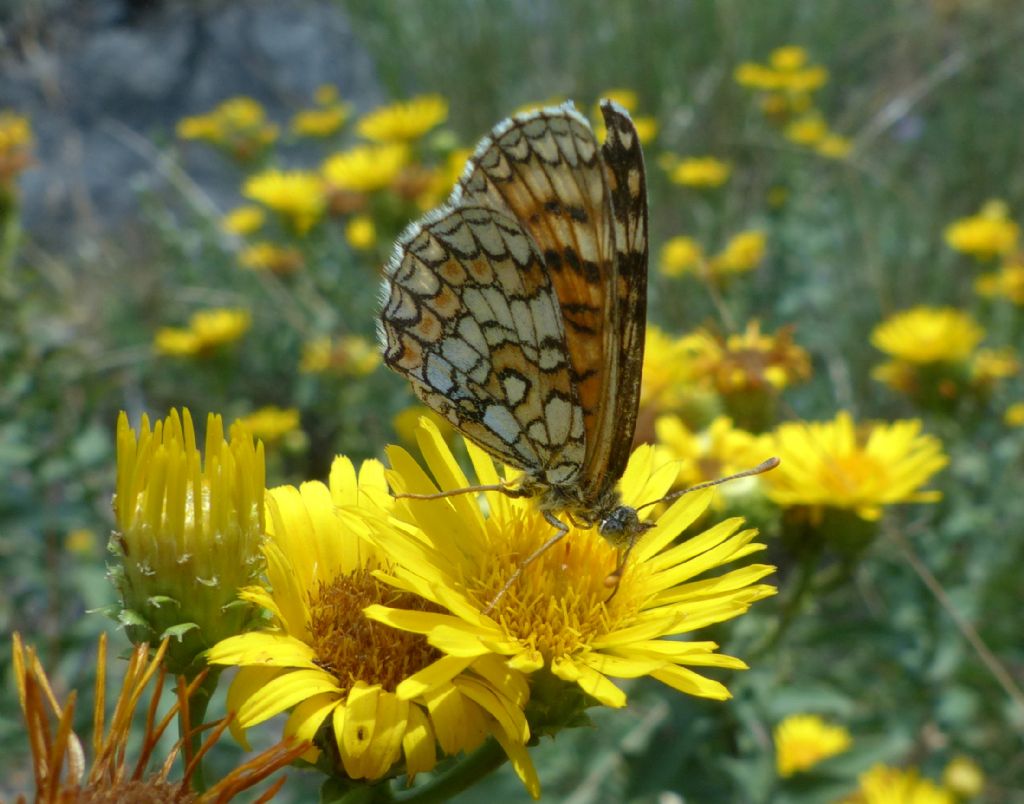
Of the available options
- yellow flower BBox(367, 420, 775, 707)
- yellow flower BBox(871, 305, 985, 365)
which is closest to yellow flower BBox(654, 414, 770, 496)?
yellow flower BBox(367, 420, 775, 707)

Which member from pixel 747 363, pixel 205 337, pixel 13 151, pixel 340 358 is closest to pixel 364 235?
pixel 340 358

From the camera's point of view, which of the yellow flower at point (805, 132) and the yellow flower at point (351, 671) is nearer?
the yellow flower at point (351, 671)

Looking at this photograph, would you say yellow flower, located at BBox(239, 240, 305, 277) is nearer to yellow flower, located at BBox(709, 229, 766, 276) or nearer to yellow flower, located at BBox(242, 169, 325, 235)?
yellow flower, located at BBox(242, 169, 325, 235)

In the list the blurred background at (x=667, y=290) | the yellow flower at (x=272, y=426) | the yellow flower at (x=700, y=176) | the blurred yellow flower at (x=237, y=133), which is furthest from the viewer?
the blurred yellow flower at (x=237, y=133)

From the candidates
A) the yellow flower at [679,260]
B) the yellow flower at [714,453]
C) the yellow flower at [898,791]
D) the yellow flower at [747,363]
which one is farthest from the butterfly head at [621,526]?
the yellow flower at [679,260]

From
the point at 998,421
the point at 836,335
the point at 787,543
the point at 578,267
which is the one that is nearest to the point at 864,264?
the point at 836,335

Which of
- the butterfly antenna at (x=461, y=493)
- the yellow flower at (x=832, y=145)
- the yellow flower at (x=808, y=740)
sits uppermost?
the yellow flower at (x=832, y=145)

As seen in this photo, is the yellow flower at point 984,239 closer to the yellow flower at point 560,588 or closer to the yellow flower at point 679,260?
A: the yellow flower at point 679,260
